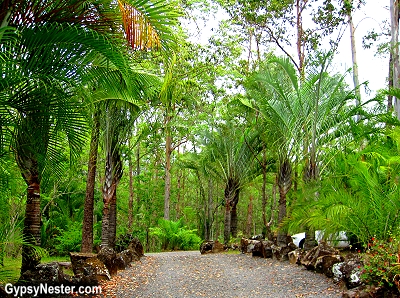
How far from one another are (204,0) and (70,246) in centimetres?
1113

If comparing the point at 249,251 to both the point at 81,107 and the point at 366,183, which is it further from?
the point at 81,107

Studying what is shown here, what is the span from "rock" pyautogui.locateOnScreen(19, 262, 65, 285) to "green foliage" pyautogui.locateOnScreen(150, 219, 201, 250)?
38.4 ft

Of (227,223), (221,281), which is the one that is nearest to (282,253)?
(221,281)

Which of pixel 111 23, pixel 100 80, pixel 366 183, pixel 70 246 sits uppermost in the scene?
pixel 111 23

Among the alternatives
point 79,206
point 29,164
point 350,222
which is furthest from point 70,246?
point 350,222

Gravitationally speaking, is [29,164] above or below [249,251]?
above

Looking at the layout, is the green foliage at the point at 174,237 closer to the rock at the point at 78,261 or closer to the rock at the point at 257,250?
the rock at the point at 257,250

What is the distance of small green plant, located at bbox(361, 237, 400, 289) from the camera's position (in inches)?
204

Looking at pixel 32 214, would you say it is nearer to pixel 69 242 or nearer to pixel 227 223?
pixel 69 242

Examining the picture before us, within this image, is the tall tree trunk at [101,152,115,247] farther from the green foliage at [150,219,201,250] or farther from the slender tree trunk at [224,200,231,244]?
the green foliage at [150,219,201,250]

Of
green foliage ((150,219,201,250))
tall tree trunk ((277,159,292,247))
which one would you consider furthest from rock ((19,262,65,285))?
green foliage ((150,219,201,250))

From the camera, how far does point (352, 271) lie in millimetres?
6008

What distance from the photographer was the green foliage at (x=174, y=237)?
1783 centimetres

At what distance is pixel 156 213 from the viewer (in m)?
24.6
